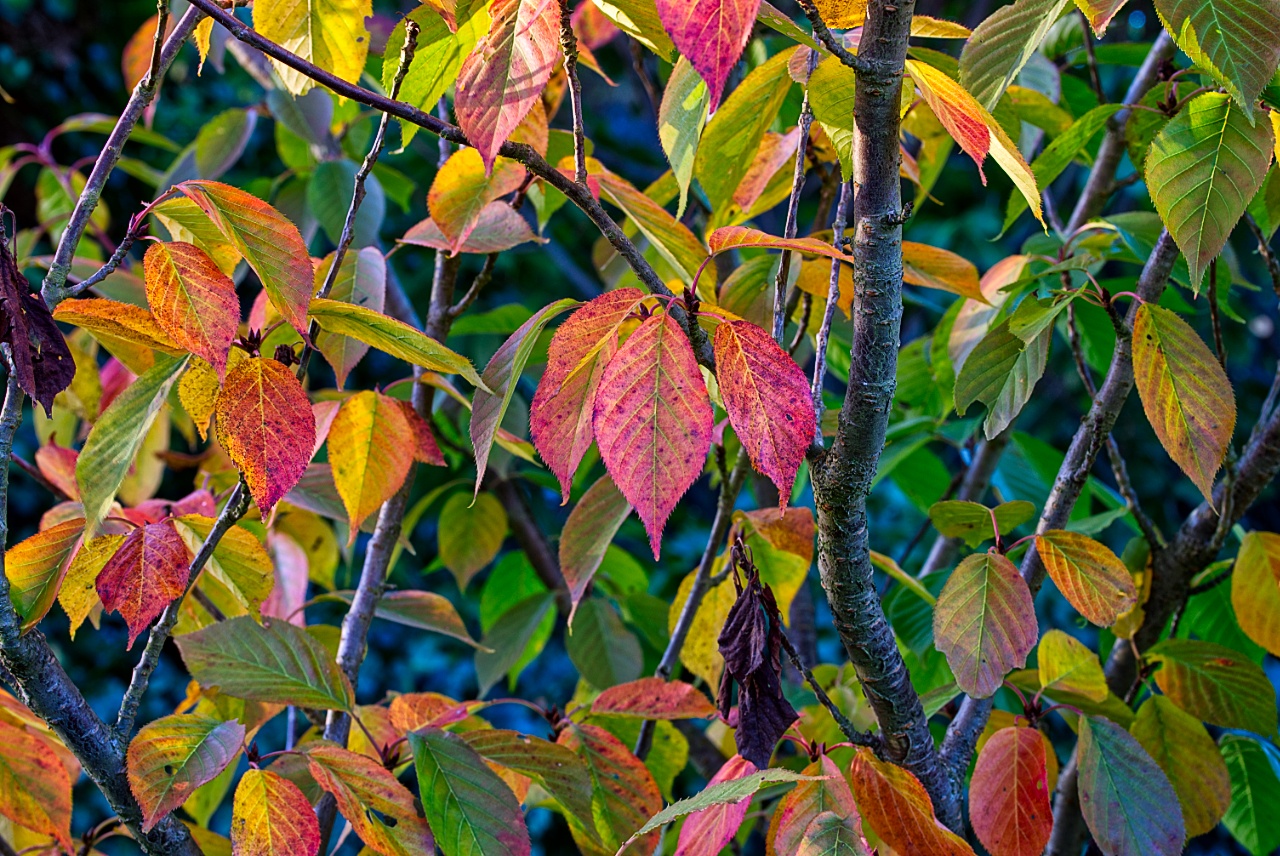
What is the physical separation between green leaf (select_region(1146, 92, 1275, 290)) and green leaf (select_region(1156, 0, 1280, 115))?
0.29 ft

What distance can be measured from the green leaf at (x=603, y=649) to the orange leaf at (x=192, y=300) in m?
0.70

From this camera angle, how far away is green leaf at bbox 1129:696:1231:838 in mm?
819

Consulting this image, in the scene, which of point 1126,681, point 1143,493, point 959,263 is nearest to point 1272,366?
point 1143,493

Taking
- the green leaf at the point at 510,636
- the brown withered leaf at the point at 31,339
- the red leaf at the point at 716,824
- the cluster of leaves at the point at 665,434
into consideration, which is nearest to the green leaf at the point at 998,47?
the cluster of leaves at the point at 665,434

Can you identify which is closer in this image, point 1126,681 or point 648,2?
point 648,2

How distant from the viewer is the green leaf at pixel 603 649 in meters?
1.21

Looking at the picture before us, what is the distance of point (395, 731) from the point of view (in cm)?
83

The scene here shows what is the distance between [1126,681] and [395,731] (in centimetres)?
69

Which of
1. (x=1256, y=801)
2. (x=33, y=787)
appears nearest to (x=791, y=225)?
(x=33, y=787)

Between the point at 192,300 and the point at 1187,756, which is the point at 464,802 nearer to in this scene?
the point at 192,300

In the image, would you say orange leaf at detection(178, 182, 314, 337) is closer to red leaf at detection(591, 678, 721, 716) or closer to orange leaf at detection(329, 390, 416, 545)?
orange leaf at detection(329, 390, 416, 545)

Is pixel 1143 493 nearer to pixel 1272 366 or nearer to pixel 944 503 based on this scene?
pixel 1272 366

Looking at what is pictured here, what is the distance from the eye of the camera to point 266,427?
594mm

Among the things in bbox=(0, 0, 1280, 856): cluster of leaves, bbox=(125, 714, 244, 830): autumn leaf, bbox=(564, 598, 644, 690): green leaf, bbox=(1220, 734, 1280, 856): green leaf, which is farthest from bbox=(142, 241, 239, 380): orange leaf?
bbox=(1220, 734, 1280, 856): green leaf
